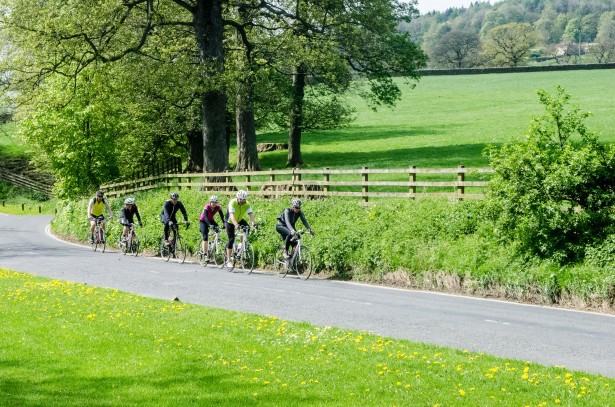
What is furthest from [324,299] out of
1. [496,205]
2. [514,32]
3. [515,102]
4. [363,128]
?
[514,32]

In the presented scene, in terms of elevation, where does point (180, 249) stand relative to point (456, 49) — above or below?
below

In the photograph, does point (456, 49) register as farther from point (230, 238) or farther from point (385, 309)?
point (385, 309)

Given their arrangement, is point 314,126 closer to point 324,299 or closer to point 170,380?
point 324,299

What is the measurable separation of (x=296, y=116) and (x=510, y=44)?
292 ft

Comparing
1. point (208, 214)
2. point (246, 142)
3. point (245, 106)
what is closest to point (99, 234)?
point (245, 106)

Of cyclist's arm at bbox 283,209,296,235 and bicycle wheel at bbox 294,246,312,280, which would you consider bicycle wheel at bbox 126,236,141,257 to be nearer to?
bicycle wheel at bbox 294,246,312,280

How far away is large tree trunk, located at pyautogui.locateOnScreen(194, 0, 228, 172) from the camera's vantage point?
30.8m

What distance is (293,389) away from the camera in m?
8.62

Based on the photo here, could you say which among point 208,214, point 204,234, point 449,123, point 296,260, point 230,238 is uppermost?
point 449,123

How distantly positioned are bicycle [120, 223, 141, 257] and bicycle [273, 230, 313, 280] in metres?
8.09

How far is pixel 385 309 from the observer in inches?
606

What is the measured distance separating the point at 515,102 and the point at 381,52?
2812 cm

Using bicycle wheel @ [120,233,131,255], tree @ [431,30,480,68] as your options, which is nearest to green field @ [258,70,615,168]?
bicycle wheel @ [120,233,131,255]

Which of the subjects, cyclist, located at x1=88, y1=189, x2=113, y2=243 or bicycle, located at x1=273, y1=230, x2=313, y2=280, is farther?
cyclist, located at x1=88, y1=189, x2=113, y2=243
